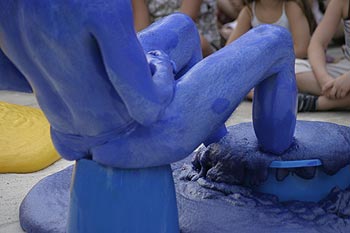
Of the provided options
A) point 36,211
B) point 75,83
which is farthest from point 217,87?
point 36,211

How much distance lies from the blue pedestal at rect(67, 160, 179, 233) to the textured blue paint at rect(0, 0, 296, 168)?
0.04 meters

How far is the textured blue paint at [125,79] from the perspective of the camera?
1.33 meters

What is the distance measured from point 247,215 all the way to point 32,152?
38.2 inches

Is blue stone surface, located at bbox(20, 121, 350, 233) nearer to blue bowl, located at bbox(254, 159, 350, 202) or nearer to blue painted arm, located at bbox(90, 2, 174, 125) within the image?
blue bowl, located at bbox(254, 159, 350, 202)

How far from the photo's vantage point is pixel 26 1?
1316 mm

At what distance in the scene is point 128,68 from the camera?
54.0 inches

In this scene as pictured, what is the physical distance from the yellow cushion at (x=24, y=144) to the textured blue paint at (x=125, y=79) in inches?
34.2

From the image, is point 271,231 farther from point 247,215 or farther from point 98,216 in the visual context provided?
point 98,216

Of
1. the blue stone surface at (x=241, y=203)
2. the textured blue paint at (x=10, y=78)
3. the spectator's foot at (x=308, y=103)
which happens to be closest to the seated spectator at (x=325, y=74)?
the spectator's foot at (x=308, y=103)

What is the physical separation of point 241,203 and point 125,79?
2.32 ft

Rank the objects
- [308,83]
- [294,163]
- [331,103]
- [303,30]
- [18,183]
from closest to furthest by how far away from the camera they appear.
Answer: [294,163], [18,183], [331,103], [308,83], [303,30]

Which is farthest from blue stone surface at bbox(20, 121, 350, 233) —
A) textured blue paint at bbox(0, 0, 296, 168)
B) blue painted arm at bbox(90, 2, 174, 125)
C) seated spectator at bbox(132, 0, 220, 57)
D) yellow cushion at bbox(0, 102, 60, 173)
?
seated spectator at bbox(132, 0, 220, 57)

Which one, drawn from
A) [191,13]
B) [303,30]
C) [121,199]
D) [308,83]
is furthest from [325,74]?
[121,199]

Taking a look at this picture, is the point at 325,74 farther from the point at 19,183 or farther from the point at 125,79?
the point at 125,79
